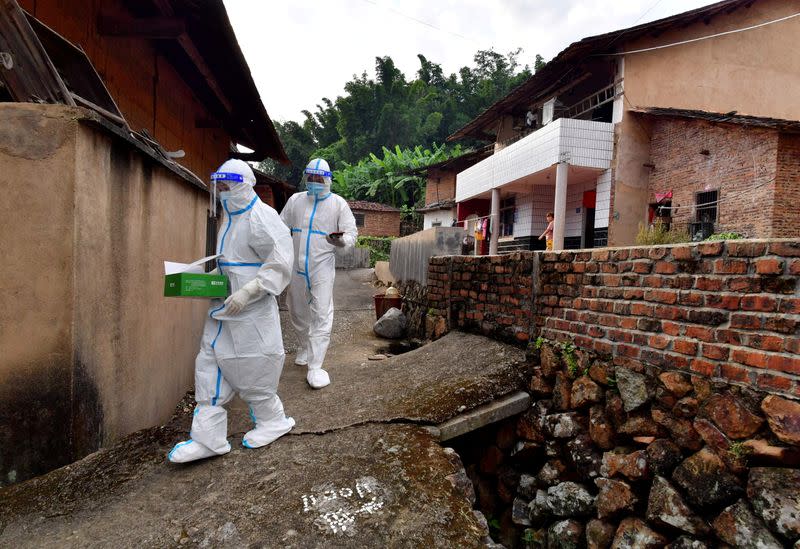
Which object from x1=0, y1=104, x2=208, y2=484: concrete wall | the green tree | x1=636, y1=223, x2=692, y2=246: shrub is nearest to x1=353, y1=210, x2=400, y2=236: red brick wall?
the green tree

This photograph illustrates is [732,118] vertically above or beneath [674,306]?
above

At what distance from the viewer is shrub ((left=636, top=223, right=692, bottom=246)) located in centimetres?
871

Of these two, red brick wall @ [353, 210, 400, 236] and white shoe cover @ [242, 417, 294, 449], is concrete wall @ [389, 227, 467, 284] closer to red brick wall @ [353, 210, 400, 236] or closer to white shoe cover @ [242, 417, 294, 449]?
white shoe cover @ [242, 417, 294, 449]

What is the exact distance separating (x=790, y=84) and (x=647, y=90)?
402cm

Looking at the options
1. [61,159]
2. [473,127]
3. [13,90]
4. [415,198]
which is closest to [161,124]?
[13,90]

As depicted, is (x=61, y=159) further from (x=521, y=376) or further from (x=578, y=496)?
(x=578, y=496)

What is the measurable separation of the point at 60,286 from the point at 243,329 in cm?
91

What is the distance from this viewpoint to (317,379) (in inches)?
150

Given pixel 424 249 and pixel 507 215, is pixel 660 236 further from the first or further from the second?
pixel 507 215

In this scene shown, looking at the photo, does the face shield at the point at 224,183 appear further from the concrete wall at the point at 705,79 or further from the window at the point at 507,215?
the window at the point at 507,215

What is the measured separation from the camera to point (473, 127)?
15891 mm

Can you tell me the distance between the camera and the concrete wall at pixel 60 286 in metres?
2.10

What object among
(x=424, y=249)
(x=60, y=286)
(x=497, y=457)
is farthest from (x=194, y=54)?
(x=424, y=249)

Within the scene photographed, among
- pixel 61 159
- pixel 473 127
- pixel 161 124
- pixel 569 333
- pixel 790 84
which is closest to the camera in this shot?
pixel 61 159
